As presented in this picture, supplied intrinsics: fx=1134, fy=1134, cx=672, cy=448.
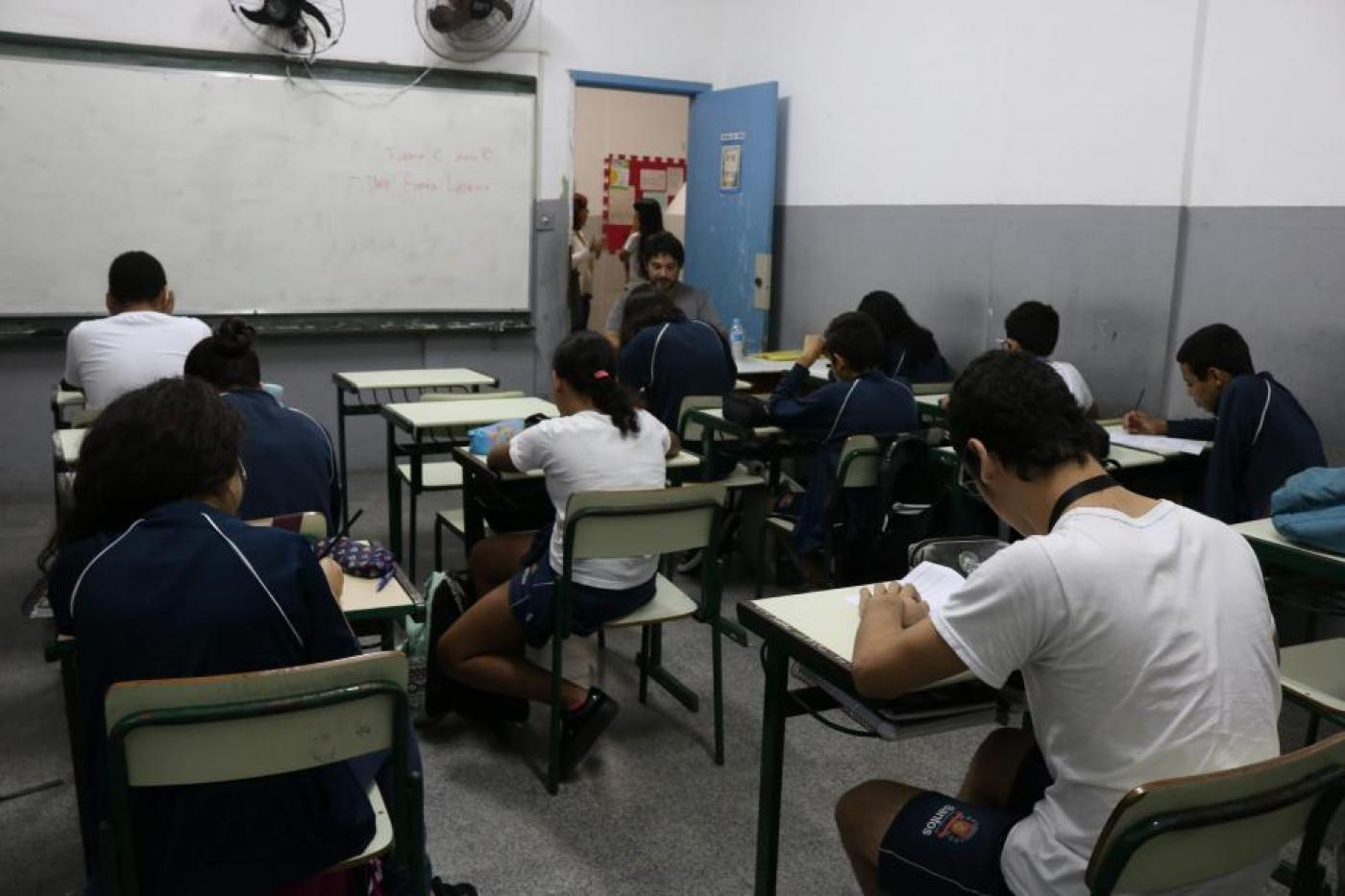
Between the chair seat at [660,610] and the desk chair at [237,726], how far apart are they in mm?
1245

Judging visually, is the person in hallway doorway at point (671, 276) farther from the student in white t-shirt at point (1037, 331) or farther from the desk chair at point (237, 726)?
the desk chair at point (237, 726)

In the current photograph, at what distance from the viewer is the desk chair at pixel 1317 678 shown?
216 cm

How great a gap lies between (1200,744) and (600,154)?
775cm

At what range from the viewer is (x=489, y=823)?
2.58 meters

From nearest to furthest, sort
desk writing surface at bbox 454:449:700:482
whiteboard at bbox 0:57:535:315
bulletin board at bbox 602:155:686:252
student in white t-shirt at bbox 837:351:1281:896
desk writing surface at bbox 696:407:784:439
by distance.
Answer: student in white t-shirt at bbox 837:351:1281:896
desk writing surface at bbox 454:449:700:482
desk writing surface at bbox 696:407:784:439
whiteboard at bbox 0:57:535:315
bulletin board at bbox 602:155:686:252

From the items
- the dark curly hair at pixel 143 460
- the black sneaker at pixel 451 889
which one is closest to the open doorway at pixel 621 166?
the black sneaker at pixel 451 889

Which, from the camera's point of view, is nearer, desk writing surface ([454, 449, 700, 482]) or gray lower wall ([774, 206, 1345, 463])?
desk writing surface ([454, 449, 700, 482])

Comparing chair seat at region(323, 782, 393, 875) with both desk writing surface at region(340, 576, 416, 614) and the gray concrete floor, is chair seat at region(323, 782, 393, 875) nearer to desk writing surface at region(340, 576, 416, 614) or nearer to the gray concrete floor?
desk writing surface at region(340, 576, 416, 614)

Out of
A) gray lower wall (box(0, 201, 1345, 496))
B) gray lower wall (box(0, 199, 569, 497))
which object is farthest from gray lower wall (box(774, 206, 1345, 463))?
gray lower wall (box(0, 199, 569, 497))

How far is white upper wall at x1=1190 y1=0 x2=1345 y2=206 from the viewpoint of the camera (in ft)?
11.8

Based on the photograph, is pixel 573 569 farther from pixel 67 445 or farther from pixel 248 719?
pixel 67 445

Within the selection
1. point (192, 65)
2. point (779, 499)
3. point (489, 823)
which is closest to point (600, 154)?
point (192, 65)

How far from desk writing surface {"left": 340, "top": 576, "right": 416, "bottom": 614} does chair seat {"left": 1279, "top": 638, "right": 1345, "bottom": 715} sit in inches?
65.1

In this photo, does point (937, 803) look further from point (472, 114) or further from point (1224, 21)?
point (472, 114)
